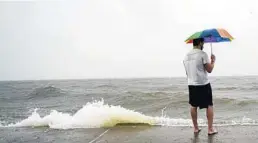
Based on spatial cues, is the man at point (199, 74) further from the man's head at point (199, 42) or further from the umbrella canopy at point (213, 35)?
the umbrella canopy at point (213, 35)

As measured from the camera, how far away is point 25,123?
26.4ft

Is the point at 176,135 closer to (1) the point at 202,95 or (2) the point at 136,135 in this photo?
(2) the point at 136,135

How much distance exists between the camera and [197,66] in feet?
15.6

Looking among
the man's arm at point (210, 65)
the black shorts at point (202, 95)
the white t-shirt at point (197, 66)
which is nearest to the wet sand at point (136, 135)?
the black shorts at point (202, 95)

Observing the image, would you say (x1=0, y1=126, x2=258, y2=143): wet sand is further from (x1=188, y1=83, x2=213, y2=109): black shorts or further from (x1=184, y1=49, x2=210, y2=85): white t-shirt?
(x1=184, y1=49, x2=210, y2=85): white t-shirt

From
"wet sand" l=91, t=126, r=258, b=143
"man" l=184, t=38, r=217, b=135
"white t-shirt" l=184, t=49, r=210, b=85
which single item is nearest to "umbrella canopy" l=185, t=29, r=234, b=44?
"man" l=184, t=38, r=217, b=135

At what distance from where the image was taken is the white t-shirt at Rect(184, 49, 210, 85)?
475 cm

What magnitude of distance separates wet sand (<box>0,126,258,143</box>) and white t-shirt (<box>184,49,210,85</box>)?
94 centimetres

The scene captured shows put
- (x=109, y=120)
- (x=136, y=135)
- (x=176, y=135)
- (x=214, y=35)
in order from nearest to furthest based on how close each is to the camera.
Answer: (x=214, y=35)
(x=176, y=135)
(x=136, y=135)
(x=109, y=120)

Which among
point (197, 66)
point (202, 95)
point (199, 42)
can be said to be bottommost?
point (202, 95)

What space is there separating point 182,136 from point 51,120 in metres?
3.84

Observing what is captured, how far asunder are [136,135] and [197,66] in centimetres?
170

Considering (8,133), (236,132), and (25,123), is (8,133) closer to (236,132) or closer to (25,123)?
(25,123)

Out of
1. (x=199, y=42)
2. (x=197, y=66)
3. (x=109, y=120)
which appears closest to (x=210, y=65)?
(x=197, y=66)
